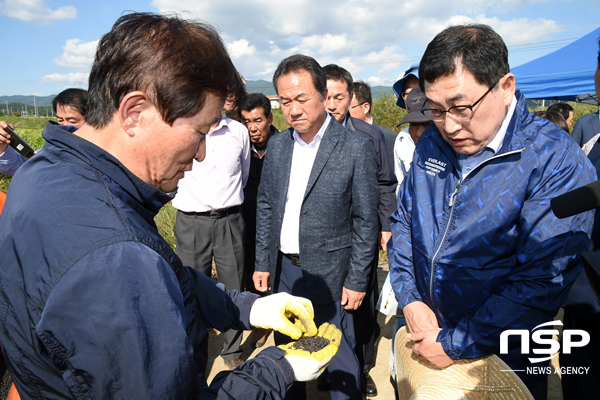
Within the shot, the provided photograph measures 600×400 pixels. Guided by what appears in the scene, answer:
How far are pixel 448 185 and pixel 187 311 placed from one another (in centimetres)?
128

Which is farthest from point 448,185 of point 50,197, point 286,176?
point 50,197

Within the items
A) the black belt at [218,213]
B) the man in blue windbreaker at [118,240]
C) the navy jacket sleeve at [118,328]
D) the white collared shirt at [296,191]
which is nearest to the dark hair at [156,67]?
the man in blue windbreaker at [118,240]

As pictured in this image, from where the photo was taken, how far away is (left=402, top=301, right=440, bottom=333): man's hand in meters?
1.74

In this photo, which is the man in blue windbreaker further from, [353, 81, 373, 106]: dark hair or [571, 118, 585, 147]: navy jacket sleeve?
[571, 118, 585, 147]: navy jacket sleeve

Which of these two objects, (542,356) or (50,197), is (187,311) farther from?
(542,356)

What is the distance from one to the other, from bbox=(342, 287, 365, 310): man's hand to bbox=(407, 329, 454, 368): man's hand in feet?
2.56

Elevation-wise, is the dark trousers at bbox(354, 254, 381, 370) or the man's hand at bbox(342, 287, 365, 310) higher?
the man's hand at bbox(342, 287, 365, 310)

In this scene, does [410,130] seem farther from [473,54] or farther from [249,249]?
[249,249]

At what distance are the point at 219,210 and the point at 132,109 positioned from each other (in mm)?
2437

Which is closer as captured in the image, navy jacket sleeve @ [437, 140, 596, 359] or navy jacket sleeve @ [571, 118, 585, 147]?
navy jacket sleeve @ [437, 140, 596, 359]

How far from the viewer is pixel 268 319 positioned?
5.56 ft

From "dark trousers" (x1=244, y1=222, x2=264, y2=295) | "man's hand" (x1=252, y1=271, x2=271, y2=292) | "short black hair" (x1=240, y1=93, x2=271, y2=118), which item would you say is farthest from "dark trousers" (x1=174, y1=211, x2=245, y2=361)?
"short black hair" (x1=240, y1=93, x2=271, y2=118)

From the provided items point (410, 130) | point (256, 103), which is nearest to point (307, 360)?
point (410, 130)

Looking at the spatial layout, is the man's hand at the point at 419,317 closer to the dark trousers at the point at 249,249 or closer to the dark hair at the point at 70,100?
the dark trousers at the point at 249,249
